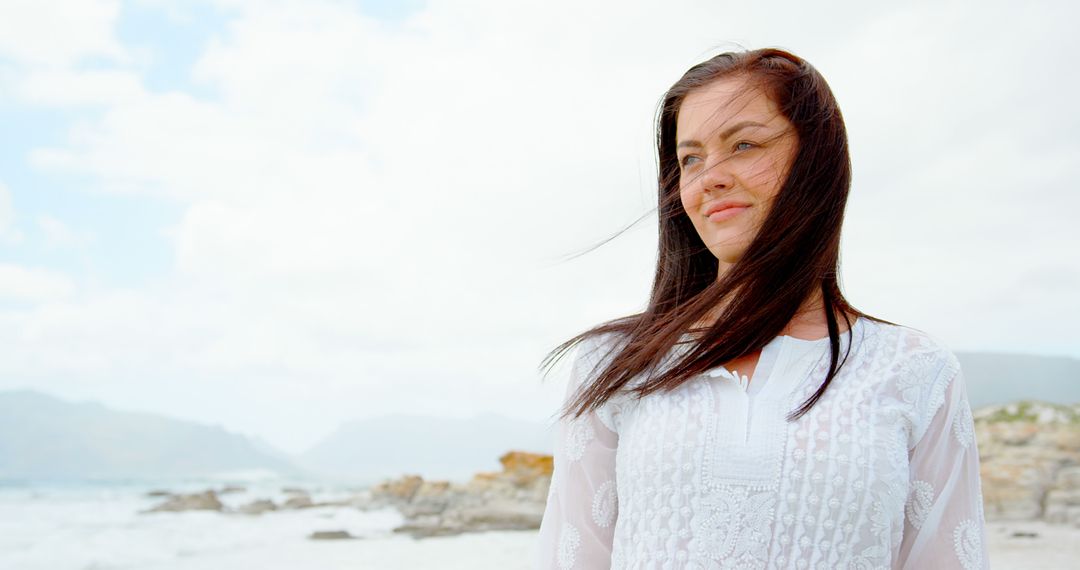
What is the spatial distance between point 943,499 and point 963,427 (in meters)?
0.11

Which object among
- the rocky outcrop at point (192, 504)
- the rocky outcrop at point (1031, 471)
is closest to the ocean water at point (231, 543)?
the rocky outcrop at point (192, 504)

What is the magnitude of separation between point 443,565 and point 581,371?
7.41 m

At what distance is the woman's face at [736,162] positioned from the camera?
1.29 m

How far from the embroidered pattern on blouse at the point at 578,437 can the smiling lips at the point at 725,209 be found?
37 centimetres

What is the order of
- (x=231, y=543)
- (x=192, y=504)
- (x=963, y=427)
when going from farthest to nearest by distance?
(x=192, y=504) → (x=231, y=543) → (x=963, y=427)

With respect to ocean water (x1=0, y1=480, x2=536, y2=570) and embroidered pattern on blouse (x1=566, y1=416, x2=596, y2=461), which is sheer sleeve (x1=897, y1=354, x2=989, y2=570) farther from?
ocean water (x1=0, y1=480, x2=536, y2=570)

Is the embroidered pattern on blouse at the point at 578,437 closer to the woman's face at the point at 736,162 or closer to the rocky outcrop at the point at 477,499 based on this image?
the woman's face at the point at 736,162

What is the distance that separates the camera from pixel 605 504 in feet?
4.36

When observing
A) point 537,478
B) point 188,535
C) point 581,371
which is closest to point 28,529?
point 188,535

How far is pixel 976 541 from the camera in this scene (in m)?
1.23

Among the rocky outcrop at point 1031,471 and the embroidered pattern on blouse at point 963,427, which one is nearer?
the embroidered pattern on blouse at point 963,427

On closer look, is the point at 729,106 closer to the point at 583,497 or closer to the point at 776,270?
the point at 776,270

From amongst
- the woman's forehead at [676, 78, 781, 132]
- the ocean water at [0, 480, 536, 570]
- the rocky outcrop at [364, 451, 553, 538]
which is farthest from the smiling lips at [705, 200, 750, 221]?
the rocky outcrop at [364, 451, 553, 538]

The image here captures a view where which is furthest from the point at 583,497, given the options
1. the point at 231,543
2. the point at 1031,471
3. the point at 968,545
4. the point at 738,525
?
the point at 231,543
